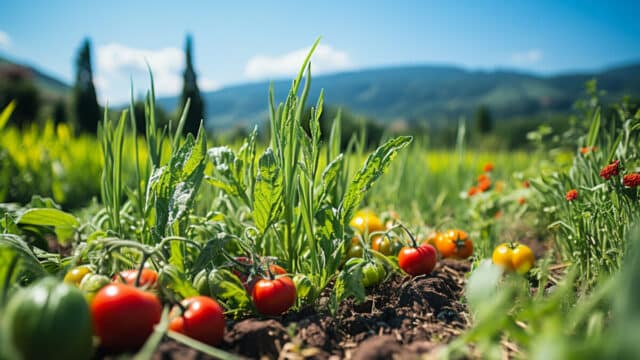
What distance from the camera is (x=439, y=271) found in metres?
1.96

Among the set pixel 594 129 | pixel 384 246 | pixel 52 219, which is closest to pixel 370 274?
pixel 384 246

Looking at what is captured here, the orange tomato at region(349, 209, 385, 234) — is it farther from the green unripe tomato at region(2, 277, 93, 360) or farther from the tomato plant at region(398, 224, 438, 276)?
the green unripe tomato at region(2, 277, 93, 360)

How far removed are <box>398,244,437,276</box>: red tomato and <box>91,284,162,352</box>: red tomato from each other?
102 centimetres

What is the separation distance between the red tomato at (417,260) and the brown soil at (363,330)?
74mm

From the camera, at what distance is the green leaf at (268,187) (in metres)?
1.44

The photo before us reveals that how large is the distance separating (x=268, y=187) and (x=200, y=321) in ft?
1.70

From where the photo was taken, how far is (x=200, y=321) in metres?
1.07

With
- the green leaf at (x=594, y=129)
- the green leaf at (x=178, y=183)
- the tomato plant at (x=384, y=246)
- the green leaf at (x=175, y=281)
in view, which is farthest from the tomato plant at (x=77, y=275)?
the green leaf at (x=594, y=129)

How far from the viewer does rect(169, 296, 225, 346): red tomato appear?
107cm

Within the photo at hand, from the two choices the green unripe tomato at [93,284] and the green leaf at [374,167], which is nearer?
the green unripe tomato at [93,284]

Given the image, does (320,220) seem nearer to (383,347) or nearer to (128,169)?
(383,347)

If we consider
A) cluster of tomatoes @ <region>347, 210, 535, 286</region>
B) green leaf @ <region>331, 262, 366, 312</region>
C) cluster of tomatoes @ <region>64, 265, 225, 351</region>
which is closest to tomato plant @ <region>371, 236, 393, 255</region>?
cluster of tomatoes @ <region>347, 210, 535, 286</region>

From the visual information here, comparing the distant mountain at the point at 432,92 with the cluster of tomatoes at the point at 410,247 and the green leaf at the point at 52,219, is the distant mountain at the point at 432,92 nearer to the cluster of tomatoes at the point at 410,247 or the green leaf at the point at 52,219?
the cluster of tomatoes at the point at 410,247

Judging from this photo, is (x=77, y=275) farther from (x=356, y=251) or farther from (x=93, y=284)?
(x=356, y=251)
